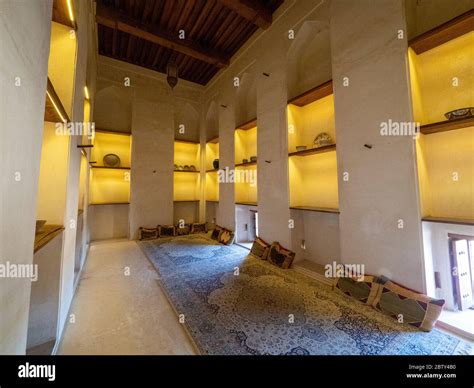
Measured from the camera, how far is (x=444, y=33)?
197 cm

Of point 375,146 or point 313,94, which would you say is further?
point 313,94

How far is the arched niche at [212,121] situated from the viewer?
627cm

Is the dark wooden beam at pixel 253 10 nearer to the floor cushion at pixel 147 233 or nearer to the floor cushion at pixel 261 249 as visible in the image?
the floor cushion at pixel 261 249

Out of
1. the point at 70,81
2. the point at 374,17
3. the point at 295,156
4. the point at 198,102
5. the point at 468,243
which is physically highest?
the point at 198,102

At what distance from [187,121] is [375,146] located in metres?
6.04

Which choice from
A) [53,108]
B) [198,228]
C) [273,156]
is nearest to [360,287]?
[273,156]

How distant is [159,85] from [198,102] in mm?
1317

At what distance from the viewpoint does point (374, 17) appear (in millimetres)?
2381

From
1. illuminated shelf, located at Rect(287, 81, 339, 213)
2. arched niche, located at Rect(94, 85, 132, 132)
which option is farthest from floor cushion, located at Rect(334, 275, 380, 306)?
arched niche, located at Rect(94, 85, 132, 132)

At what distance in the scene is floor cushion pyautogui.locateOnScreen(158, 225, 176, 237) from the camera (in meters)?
5.74

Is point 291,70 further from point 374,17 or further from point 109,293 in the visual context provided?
point 109,293

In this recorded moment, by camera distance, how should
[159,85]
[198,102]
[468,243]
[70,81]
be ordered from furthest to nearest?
[198,102] < [159,85] < [468,243] < [70,81]

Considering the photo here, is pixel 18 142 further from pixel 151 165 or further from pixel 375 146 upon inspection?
pixel 151 165
